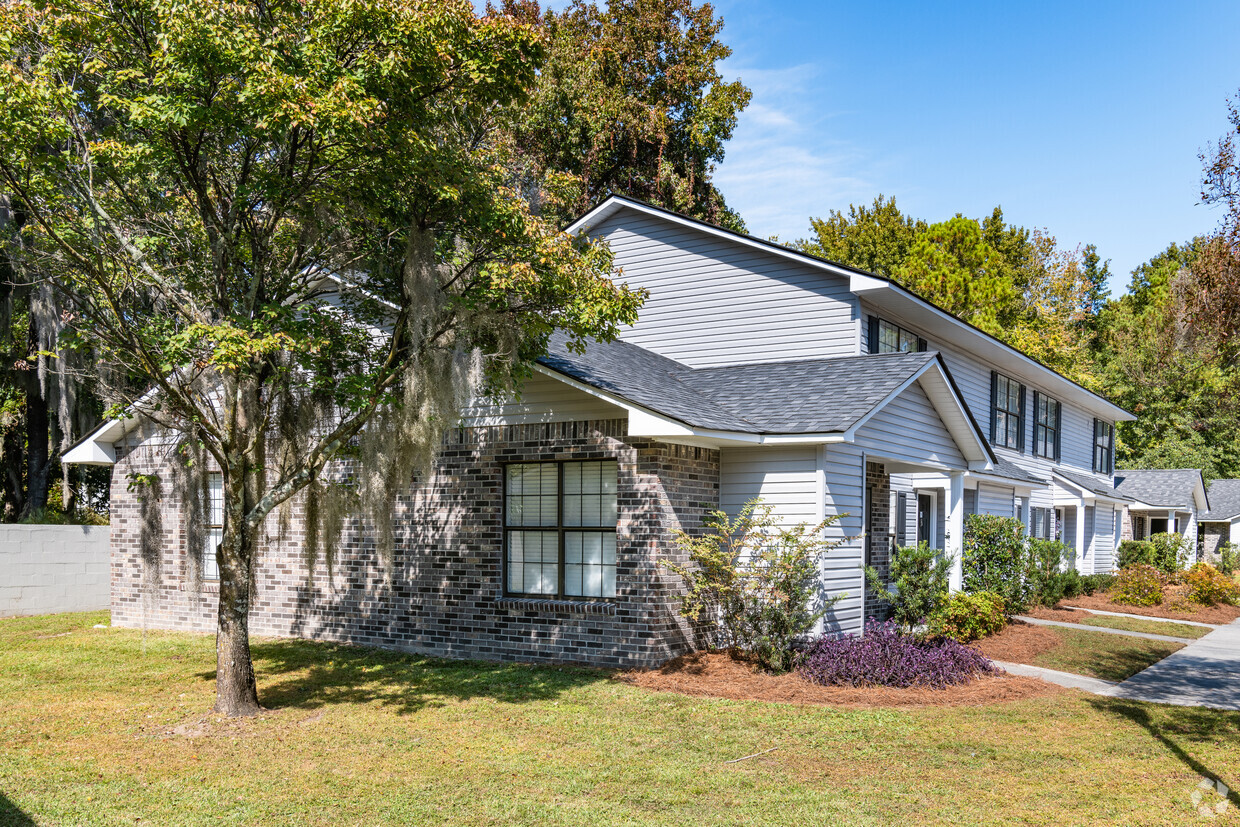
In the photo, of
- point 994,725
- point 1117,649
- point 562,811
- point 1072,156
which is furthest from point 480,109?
point 1117,649

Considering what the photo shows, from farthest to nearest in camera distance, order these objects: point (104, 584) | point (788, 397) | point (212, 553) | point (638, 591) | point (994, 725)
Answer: point (104, 584)
point (212, 553)
point (788, 397)
point (638, 591)
point (994, 725)

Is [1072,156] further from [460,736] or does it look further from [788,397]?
[460,736]

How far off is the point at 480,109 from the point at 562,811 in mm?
6511

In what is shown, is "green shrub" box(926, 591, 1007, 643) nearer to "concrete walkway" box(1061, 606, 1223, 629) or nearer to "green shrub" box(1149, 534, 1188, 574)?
"concrete walkway" box(1061, 606, 1223, 629)

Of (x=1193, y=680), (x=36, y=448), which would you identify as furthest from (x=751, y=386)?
(x=36, y=448)

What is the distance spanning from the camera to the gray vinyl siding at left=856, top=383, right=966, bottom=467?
42.6ft

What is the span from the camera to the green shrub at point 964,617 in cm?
1322

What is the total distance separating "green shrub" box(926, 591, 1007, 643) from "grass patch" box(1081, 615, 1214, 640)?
A: 177 inches

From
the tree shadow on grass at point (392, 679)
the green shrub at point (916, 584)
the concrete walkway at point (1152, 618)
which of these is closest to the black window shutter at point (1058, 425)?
the concrete walkway at point (1152, 618)

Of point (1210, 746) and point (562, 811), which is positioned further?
point (1210, 746)

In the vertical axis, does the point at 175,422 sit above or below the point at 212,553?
above

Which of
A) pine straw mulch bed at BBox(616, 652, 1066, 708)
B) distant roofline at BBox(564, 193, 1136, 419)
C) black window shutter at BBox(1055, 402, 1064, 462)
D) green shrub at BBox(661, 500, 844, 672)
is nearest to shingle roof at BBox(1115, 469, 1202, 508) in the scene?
black window shutter at BBox(1055, 402, 1064, 462)

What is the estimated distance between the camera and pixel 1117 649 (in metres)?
14.2

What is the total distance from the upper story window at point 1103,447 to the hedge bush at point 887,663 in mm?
23052
